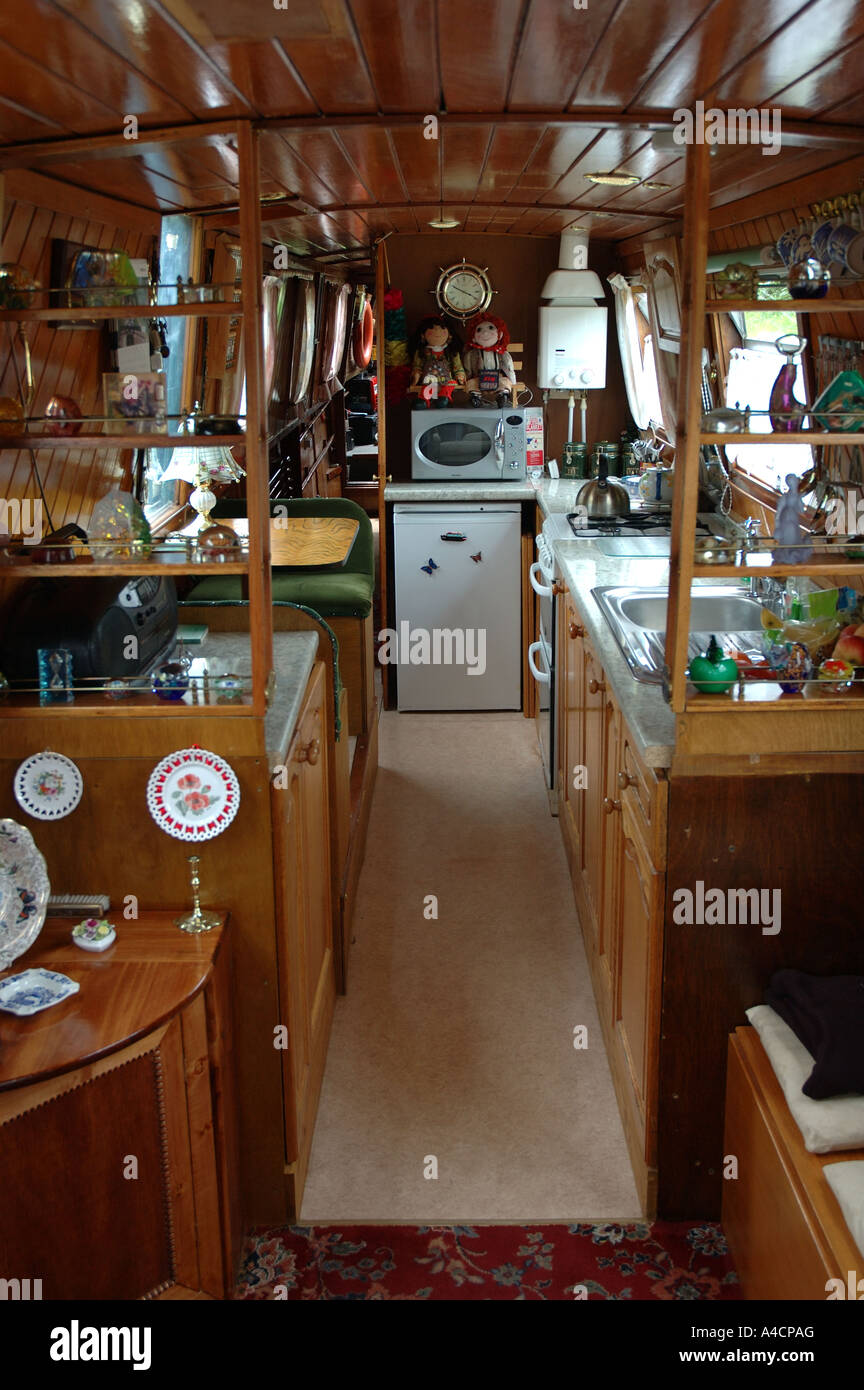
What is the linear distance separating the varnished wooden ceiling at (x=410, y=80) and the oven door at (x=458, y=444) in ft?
8.79

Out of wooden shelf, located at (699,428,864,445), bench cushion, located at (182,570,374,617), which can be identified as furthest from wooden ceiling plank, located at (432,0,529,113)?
bench cushion, located at (182,570,374,617)

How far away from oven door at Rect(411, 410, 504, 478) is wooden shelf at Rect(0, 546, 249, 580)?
3.72 metres

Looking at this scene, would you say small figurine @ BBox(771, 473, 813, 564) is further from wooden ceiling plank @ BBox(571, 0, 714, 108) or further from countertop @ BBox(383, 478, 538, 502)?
countertop @ BBox(383, 478, 538, 502)

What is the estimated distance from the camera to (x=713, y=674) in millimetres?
2414

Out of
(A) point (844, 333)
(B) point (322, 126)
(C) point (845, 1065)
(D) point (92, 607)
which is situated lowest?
(C) point (845, 1065)

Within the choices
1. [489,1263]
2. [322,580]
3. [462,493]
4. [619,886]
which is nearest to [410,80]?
[619,886]

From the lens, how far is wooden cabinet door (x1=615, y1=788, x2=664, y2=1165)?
8.07 ft

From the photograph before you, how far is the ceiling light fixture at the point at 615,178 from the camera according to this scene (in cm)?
335

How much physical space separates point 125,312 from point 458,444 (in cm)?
378

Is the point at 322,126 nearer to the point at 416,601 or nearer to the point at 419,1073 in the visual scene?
→ the point at 419,1073

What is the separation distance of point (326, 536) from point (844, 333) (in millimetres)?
2499

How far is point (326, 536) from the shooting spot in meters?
4.96

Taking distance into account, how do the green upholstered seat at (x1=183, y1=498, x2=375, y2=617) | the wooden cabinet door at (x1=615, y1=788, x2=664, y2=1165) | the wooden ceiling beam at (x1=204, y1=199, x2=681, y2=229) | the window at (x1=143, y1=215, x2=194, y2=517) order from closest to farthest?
the wooden cabinet door at (x1=615, y1=788, x2=664, y2=1165) < the window at (x1=143, y1=215, x2=194, y2=517) < the wooden ceiling beam at (x1=204, y1=199, x2=681, y2=229) < the green upholstered seat at (x1=183, y1=498, x2=375, y2=617)
